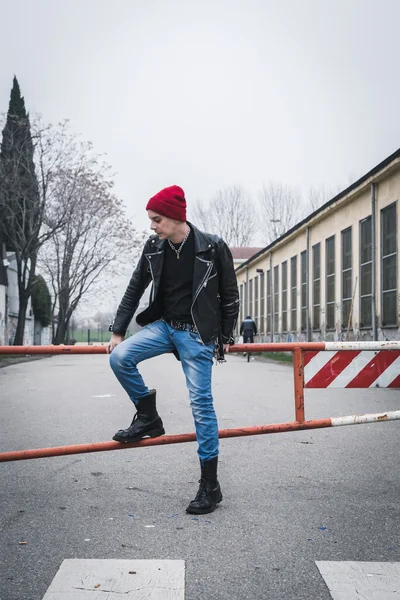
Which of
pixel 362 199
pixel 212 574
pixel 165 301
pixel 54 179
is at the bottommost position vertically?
pixel 212 574

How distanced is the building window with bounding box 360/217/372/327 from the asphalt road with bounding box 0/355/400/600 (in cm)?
1626

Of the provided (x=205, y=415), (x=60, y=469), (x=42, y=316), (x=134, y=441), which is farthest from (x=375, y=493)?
(x=42, y=316)

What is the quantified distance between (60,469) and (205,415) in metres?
1.81

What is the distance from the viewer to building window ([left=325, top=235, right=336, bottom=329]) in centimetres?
2931

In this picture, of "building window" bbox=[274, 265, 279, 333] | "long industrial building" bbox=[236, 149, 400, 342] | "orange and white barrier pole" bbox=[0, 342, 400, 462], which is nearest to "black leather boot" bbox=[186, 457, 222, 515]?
"orange and white barrier pole" bbox=[0, 342, 400, 462]

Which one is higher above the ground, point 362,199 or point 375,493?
point 362,199

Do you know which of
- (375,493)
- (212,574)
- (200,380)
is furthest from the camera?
(375,493)

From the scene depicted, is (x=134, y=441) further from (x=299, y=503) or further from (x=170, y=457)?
(x=170, y=457)

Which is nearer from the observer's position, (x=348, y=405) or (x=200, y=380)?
(x=200, y=380)

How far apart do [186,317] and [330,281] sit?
26.1m

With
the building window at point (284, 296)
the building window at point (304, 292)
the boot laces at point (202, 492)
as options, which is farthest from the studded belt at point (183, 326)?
the building window at point (284, 296)

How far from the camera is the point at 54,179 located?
34.4m

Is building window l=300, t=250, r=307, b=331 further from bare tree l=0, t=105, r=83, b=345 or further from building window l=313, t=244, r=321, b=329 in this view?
bare tree l=0, t=105, r=83, b=345

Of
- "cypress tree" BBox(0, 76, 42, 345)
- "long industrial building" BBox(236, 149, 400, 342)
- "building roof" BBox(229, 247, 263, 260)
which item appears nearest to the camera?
"long industrial building" BBox(236, 149, 400, 342)
